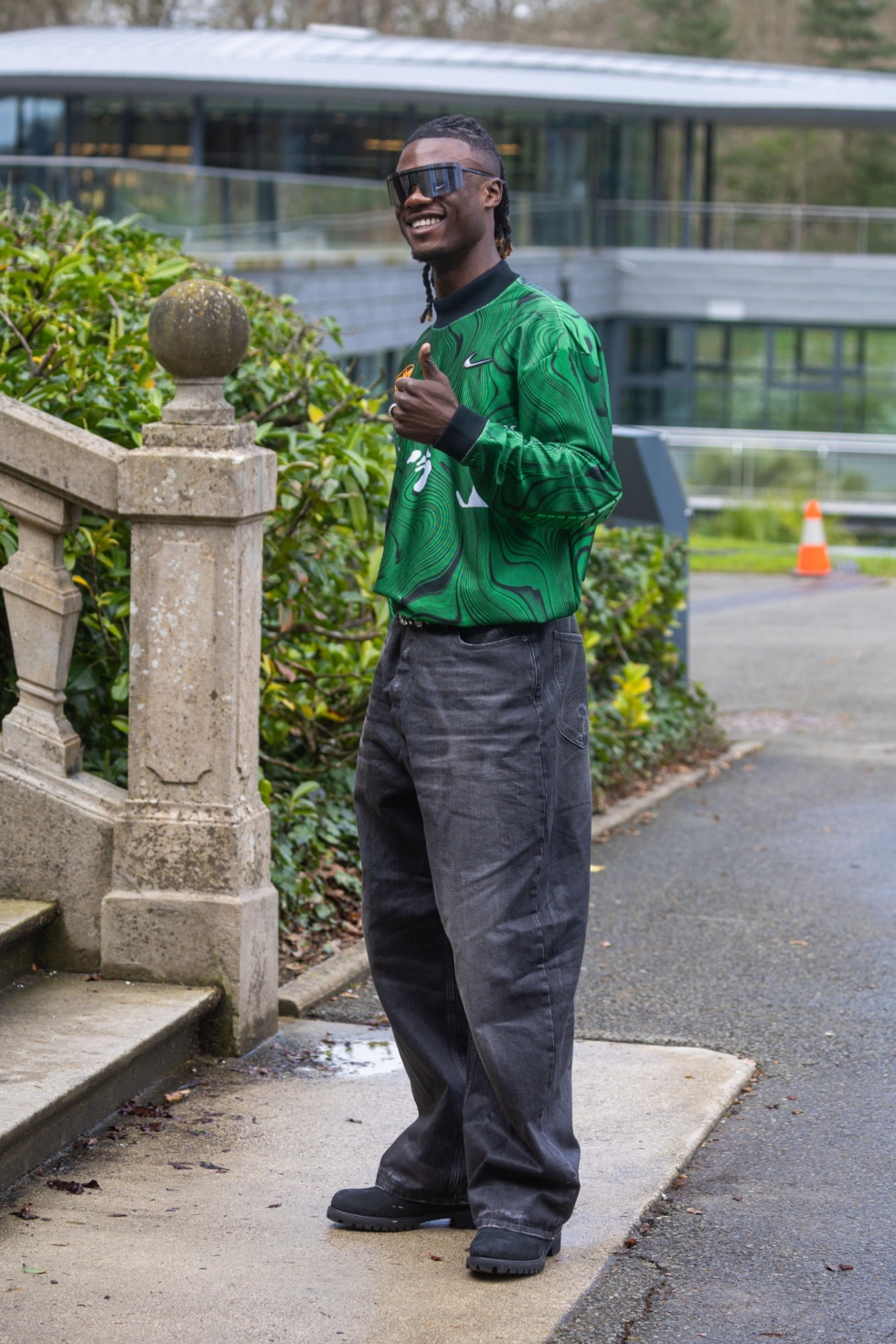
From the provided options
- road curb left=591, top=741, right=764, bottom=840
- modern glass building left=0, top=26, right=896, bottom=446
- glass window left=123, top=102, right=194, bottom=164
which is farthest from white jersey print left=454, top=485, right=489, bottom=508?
glass window left=123, top=102, right=194, bottom=164

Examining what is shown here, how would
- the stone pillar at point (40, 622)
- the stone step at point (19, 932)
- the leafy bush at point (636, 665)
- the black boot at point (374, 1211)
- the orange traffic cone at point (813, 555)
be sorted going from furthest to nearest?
1. the orange traffic cone at point (813, 555)
2. the leafy bush at point (636, 665)
3. the stone pillar at point (40, 622)
4. the stone step at point (19, 932)
5. the black boot at point (374, 1211)

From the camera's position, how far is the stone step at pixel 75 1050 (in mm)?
3580

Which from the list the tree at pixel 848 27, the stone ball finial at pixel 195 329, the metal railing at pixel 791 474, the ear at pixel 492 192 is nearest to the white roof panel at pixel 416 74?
the metal railing at pixel 791 474

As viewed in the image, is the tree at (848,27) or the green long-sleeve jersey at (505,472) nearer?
the green long-sleeve jersey at (505,472)

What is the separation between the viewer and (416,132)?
10.5 ft

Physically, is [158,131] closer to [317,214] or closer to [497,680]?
[317,214]

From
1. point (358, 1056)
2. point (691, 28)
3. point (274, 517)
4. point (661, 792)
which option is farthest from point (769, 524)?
point (691, 28)

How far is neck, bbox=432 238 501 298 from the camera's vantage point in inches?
127

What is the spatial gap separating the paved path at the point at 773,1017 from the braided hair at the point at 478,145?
6.30 feet

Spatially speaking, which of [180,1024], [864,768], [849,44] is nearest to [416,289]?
[864,768]

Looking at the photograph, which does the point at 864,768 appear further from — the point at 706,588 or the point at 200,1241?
the point at 706,588

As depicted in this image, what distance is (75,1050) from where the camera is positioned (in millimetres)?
3900

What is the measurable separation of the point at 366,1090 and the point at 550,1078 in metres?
1.09

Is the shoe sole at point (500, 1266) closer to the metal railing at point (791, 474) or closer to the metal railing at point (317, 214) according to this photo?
the metal railing at point (317, 214)
